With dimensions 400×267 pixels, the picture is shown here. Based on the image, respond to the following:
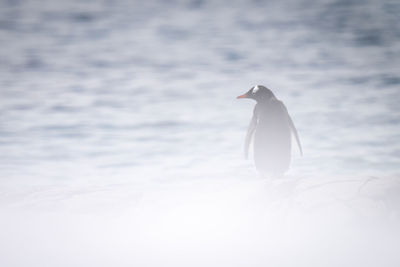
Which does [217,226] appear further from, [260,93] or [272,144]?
[260,93]

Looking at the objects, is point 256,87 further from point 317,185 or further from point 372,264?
point 372,264

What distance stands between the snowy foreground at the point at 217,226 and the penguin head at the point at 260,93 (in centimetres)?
138

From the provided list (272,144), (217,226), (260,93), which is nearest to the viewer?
(217,226)

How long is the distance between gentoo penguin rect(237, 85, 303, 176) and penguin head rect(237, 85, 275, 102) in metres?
0.05

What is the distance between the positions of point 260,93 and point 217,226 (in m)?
2.23

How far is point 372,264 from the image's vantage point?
12.6ft

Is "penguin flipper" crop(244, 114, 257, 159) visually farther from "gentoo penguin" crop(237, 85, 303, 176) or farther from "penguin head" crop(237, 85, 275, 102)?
"penguin head" crop(237, 85, 275, 102)

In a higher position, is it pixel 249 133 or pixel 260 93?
pixel 260 93

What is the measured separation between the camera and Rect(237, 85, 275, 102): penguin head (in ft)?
20.2

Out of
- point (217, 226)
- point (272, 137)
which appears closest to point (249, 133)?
point (272, 137)

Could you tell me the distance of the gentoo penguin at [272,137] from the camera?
19.4 feet

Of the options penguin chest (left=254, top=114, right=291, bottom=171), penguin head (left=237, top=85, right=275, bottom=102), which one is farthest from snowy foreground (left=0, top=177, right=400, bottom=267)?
penguin head (left=237, top=85, right=275, bottom=102)

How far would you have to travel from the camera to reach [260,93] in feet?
20.2

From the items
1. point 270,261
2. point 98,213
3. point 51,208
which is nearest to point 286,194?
point 270,261
